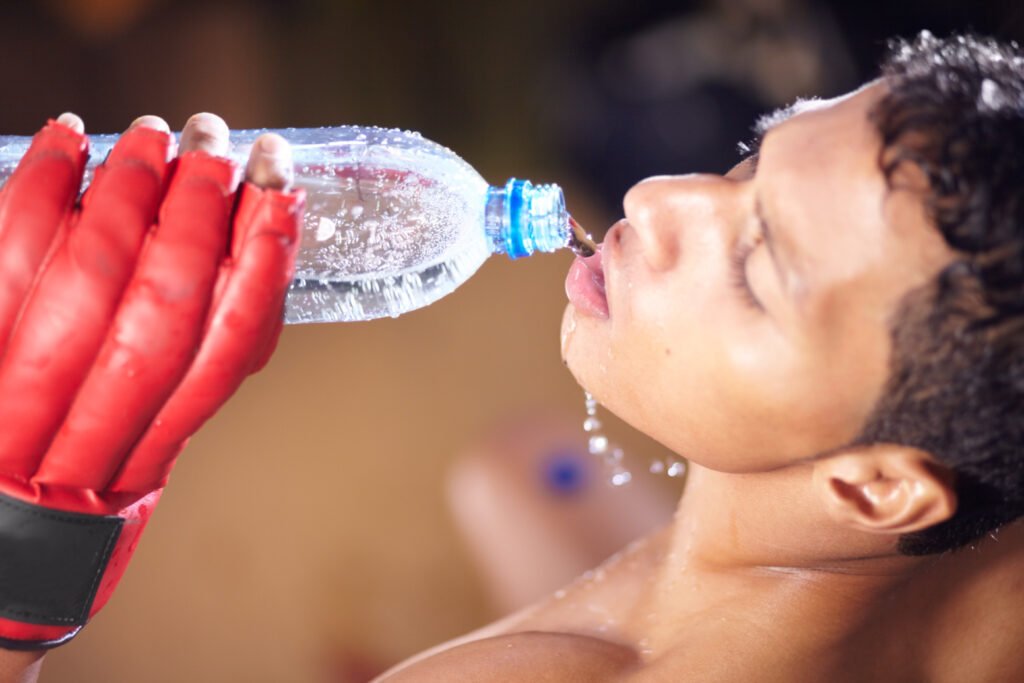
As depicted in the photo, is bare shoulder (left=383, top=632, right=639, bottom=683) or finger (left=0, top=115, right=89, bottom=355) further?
bare shoulder (left=383, top=632, right=639, bottom=683)

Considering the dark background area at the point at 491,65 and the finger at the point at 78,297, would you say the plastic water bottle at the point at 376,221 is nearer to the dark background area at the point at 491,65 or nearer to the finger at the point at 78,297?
the finger at the point at 78,297

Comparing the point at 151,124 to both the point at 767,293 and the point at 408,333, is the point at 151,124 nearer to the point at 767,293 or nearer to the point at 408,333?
the point at 767,293

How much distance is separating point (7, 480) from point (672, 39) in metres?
2.26

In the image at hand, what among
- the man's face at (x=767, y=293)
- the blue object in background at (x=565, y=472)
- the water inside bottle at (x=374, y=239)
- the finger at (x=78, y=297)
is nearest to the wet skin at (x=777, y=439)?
the man's face at (x=767, y=293)

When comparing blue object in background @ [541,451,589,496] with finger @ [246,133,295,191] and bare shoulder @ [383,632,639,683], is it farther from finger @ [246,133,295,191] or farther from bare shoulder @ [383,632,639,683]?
finger @ [246,133,295,191]

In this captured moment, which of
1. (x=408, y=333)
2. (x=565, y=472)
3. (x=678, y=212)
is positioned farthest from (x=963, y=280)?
(x=408, y=333)

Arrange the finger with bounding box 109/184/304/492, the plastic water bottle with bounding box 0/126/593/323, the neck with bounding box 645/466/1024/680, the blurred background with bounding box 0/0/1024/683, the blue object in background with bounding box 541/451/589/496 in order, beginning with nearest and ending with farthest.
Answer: the finger with bounding box 109/184/304/492 < the neck with bounding box 645/466/1024/680 < the plastic water bottle with bounding box 0/126/593/323 < the blue object in background with bounding box 541/451/589/496 < the blurred background with bounding box 0/0/1024/683

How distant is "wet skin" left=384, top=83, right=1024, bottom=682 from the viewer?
0.85 metres

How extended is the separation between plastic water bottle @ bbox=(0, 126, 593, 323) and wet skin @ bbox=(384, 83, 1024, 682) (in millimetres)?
195

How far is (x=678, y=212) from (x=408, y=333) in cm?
184

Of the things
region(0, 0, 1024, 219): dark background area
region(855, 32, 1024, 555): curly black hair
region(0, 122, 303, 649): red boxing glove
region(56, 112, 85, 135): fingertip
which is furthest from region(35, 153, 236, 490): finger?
region(0, 0, 1024, 219): dark background area

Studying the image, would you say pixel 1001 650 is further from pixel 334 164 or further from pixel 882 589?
pixel 334 164

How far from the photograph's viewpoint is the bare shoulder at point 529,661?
3.50 ft

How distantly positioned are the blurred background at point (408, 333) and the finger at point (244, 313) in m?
1.19
